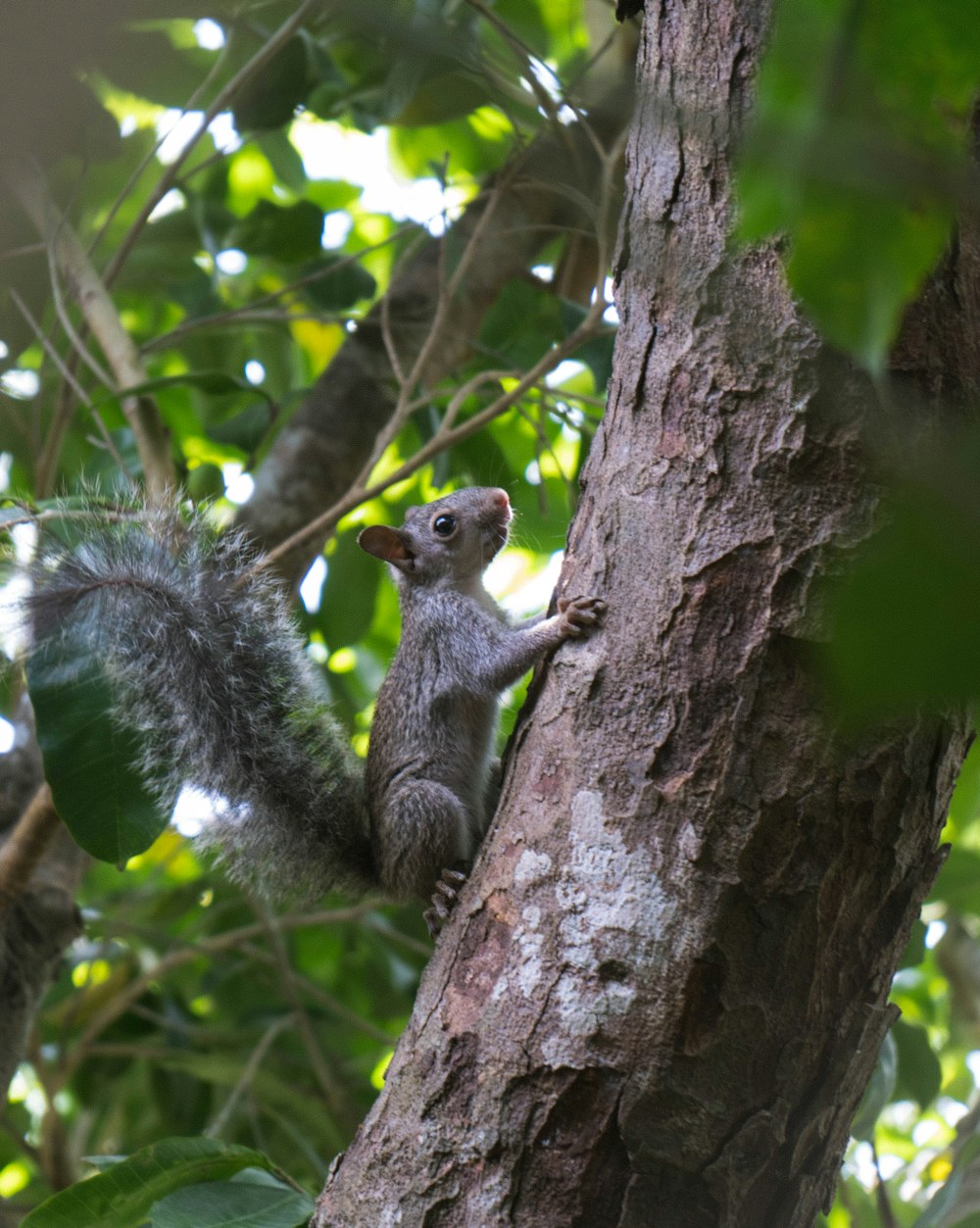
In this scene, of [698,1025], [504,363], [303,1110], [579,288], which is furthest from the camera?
[579,288]

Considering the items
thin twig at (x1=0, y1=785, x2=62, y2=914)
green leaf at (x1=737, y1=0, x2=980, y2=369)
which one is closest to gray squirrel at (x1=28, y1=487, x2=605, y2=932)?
thin twig at (x1=0, y1=785, x2=62, y2=914)

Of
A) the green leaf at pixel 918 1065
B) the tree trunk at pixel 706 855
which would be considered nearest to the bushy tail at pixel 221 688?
the tree trunk at pixel 706 855

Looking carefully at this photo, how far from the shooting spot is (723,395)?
1.36 m

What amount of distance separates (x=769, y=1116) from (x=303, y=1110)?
6.33ft

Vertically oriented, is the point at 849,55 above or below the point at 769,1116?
above

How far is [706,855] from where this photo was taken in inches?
50.9

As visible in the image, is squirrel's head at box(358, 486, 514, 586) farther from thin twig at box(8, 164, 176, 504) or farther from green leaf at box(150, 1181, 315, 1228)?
green leaf at box(150, 1181, 315, 1228)

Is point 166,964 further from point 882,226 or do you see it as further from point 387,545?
point 882,226

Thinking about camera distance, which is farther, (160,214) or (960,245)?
(160,214)

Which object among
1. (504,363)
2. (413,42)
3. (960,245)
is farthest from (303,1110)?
(413,42)

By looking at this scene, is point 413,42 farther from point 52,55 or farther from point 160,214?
point 160,214

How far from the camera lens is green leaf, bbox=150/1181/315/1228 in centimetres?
156

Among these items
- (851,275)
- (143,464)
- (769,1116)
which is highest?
(143,464)

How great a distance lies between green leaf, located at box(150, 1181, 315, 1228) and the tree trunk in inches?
9.3
